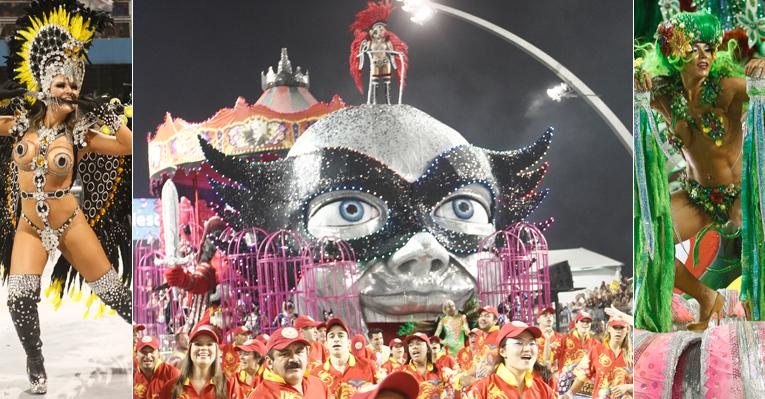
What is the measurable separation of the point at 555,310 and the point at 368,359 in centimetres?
94

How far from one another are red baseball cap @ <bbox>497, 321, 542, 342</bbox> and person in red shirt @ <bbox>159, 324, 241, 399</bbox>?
49.6 inches

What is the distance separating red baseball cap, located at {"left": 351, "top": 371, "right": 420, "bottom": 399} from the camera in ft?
12.0

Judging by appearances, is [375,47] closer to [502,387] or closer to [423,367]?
[423,367]

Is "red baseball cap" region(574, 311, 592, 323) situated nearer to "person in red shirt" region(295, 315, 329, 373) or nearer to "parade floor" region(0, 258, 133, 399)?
"person in red shirt" region(295, 315, 329, 373)

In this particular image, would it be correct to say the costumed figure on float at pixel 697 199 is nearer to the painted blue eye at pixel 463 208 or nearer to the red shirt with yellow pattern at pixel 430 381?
the painted blue eye at pixel 463 208

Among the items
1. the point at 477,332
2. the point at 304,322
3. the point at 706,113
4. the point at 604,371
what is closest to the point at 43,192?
the point at 304,322

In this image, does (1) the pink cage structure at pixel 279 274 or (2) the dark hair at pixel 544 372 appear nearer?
(1) the pink cage structure at pixel 279 274

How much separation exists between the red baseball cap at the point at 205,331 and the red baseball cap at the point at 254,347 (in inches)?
4.2

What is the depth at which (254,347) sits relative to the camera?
373 cm

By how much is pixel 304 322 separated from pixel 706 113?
229cm

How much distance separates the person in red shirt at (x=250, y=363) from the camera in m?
3.73

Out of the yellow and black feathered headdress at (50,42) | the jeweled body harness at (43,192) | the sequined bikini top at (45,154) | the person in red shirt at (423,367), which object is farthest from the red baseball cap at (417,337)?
the yellow and black feathered headdress at (50,42)

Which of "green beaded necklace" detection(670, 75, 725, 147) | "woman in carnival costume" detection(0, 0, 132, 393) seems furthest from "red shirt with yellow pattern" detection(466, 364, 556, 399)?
"woman in carnival costume" detection(0, 0, 132, 393)

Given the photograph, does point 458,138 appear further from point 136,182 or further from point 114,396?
point 114,396
